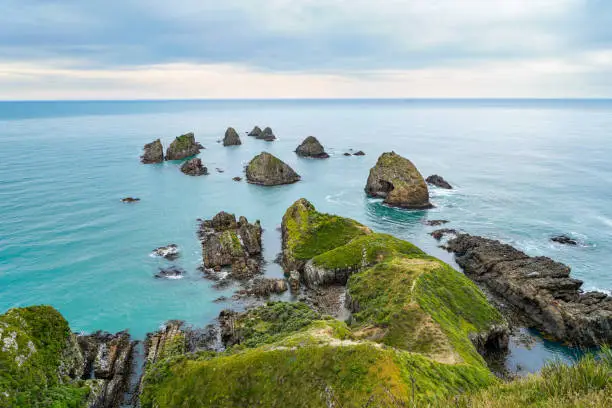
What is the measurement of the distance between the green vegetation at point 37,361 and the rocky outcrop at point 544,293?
162ft

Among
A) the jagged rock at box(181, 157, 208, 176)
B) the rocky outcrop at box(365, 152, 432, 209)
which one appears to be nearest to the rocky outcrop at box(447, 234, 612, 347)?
the rocky outcrop at box(365, 152, 432, 209)

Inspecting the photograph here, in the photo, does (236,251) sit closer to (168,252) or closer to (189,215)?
(168,252)

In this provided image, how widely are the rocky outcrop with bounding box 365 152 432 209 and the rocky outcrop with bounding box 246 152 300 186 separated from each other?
32204 millimetres

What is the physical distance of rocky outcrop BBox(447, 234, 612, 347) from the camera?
42.4 meters

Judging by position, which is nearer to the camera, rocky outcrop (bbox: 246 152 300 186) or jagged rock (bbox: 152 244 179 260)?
jagged rock (bbox: 152 244 179 260)

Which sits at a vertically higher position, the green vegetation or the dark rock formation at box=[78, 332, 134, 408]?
the green vegetation

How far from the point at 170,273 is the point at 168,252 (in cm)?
777

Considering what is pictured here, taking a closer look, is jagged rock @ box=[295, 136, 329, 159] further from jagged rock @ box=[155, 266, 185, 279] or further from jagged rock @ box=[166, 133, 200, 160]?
jagged rock @ box=[155, 266, 185, 279]

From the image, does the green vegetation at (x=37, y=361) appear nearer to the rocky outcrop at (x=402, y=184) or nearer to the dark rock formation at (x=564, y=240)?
the rocky outcrop at (x=402, y=184)

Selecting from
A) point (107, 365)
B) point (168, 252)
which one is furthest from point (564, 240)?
point (107, 365)

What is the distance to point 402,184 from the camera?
92812 mm

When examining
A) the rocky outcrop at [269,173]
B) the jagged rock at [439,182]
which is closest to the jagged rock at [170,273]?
the rocky outcrop at [269,173]

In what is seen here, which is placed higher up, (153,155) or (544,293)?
(153,155)

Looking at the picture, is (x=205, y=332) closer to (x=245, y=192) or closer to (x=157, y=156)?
(x=245, y=192)
